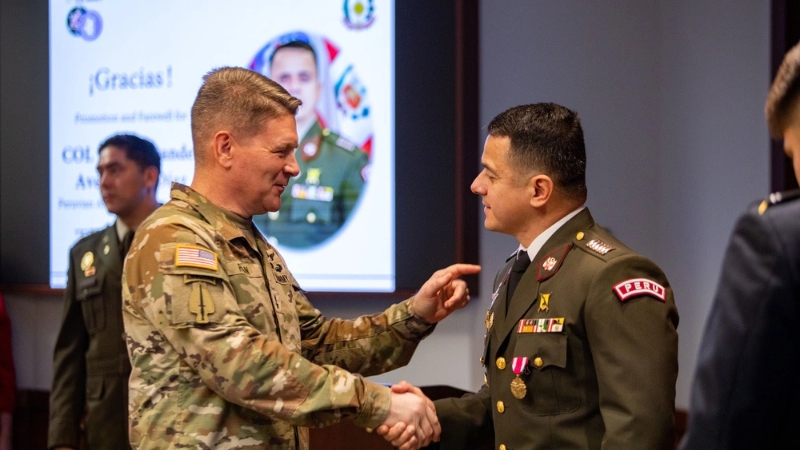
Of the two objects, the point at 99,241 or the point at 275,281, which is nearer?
the point at 275,281

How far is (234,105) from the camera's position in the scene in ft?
6.39

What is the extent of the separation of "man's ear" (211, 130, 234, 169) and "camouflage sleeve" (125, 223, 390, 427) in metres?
0.21

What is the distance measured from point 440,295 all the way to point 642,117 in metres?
1.71

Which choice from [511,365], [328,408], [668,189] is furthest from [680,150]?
[328,408]

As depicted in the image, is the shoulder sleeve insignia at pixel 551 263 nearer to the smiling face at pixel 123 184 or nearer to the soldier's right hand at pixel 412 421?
the soldier's right hand at pixel 412 421

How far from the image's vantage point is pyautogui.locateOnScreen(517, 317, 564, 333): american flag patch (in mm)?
1702

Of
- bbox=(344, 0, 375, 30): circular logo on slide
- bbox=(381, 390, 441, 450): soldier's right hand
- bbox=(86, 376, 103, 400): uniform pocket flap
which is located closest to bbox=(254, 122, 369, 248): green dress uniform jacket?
bbox=(344, 0, 375, 30): circular logo on slide

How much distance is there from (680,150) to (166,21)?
2315 mm

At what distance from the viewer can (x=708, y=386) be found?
101 centimetres

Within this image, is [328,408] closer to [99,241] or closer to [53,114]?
[99,241]

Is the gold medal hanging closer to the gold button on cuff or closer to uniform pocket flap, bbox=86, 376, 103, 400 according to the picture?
the gold button on cuff

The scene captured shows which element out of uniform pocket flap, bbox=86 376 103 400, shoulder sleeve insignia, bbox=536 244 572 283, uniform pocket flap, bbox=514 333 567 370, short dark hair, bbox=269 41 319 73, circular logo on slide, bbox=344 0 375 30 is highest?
circular logo on slide, bbox=344 0 375 30

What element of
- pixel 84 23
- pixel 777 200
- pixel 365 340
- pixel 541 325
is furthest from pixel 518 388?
pixel 84 23

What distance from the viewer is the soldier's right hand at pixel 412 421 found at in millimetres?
A: 1824
